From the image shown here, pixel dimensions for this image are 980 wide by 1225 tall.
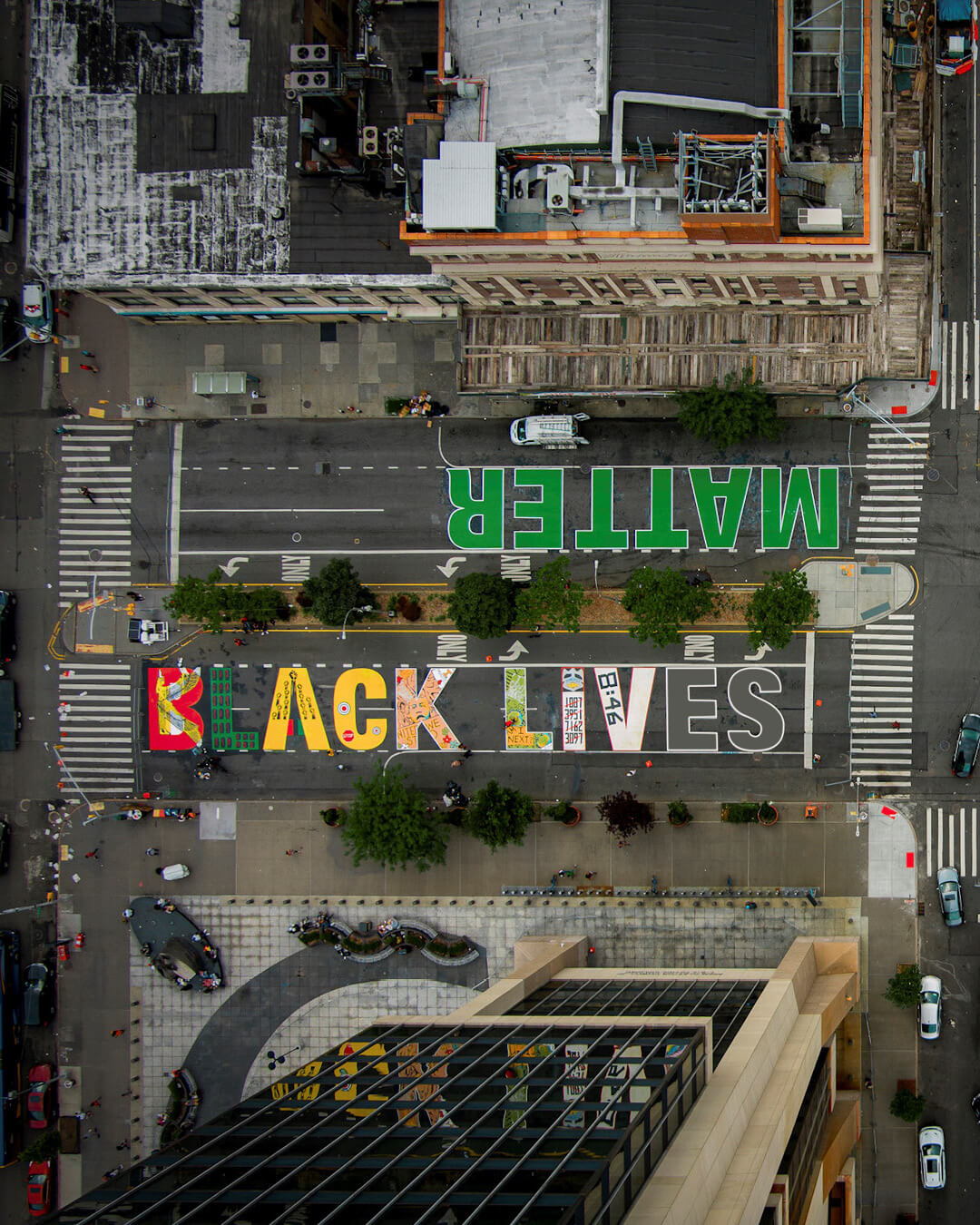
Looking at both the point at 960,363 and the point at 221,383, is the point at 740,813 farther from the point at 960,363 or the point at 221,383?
the point at 221,383

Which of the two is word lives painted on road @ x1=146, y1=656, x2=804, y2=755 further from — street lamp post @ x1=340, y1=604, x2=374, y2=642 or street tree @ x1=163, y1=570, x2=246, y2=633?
street tree @ x1=163, y1=570, x2=246, y2=633

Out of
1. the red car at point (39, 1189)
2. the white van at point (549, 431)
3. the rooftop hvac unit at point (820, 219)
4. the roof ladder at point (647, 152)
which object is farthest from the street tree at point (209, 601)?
the rooftop hvac unit at point (820, 219)

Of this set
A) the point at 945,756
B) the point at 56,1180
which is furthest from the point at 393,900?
the point at 945,756

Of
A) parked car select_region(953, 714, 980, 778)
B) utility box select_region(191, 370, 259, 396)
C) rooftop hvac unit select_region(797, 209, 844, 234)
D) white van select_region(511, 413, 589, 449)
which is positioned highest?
rooftop hvac unit select_region(797, 209, 844, 234)

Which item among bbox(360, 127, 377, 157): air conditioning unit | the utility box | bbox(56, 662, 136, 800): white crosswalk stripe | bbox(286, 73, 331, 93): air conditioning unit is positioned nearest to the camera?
bbox(286, 73, 331, 93): air conditioning unit

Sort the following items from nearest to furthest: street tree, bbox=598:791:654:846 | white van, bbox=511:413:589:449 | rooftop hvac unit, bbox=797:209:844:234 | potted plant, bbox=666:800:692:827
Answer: rooftop hvac unit, bbox=797:209:844:234 < street tree, bbox=598:791:654:846 < potted plant, bbox=666:800:692:827 < white van, bbox=511:413:589:449

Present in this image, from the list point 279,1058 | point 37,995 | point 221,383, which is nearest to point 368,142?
point 221,383

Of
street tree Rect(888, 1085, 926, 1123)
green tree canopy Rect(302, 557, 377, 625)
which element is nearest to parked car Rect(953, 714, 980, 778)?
street tree Rect(888, 1085, 926, 1123)
